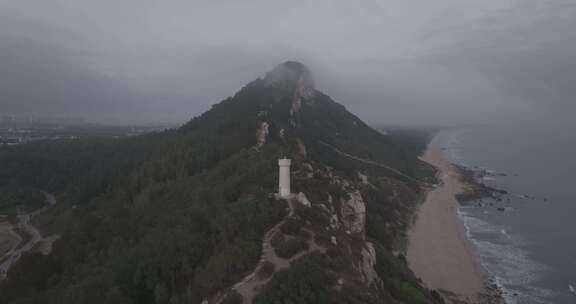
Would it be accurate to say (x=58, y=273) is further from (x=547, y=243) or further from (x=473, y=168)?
(x=473, y=168)

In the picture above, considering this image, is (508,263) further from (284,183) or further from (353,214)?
(284,183)

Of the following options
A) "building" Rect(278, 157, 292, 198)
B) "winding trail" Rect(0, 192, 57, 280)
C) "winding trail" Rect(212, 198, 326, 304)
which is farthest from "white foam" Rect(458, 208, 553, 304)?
"winding trail" Rect(0, 192, 57, 280)

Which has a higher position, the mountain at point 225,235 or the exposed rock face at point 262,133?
the exposed rock face at point 262,133

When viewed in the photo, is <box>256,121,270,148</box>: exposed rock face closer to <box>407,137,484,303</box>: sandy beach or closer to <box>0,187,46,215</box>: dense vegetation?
<box>407,137,484,303</box>: sandy beach

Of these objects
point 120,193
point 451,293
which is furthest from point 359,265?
point 120,193

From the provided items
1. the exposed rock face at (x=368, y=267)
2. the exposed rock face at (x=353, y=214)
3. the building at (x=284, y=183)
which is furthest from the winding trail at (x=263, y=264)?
the exposed rock face at (x=353, y=214)

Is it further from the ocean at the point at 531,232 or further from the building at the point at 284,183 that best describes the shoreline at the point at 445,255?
the building at the point at 284,183
